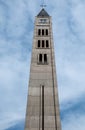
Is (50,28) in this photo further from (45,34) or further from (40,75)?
(40,75)

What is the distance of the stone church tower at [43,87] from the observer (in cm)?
4547

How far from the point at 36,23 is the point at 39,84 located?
16895 mm

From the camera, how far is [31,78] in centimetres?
5112

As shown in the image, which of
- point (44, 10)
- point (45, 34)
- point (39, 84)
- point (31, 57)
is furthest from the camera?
point (44, 10)

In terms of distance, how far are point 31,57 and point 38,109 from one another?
11167 mm

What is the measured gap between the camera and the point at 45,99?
4822 cm

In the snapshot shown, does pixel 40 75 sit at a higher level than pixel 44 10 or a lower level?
lower

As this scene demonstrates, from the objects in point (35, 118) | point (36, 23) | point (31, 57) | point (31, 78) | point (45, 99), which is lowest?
point (35, 118)

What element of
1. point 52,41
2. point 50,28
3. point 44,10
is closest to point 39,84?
point 52,41

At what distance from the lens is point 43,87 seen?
49.8 m

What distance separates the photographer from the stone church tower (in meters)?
45.5

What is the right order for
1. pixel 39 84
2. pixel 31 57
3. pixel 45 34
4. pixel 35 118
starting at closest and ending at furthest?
pixel 35 118 → pixel 39 84 → pixel 31 57 → pixel 45 34

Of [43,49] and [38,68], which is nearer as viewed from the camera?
[38,68]

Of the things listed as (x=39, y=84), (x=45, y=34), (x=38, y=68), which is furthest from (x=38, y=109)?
(x=45, y=34)
